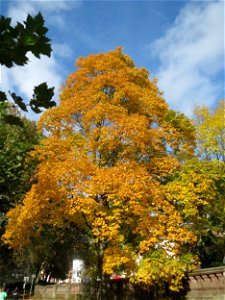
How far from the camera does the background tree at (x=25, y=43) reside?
7.62 ft

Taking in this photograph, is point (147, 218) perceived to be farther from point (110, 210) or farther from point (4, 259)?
point (4, 259)

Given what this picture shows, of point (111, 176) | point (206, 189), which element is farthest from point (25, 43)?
point (206, 189)

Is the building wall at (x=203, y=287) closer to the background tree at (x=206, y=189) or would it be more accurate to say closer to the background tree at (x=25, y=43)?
the background tree at (x=206, y=189)

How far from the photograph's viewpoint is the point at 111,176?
14.5 metres

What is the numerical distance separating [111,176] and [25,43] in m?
12.3

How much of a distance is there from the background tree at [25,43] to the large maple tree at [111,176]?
11476 mm

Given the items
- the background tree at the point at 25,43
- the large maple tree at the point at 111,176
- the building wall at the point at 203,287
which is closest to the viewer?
the background tree at the point at 25,43

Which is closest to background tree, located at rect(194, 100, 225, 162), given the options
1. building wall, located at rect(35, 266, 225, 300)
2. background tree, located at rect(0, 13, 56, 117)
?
building wall, located at rect(35, 266, 225, 300)

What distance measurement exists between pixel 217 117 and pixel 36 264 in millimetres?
29300

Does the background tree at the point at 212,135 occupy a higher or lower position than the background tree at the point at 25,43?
higher

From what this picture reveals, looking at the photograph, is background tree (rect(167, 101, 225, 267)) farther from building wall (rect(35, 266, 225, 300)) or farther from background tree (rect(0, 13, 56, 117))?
background tree (rect(0, 13, 56, 117))

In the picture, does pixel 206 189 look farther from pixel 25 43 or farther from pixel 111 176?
pixel 25 43

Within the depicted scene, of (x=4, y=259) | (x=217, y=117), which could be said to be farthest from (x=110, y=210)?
(x=4, y=259)

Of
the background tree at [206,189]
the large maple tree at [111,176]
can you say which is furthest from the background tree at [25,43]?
the background tree at [206,189]
